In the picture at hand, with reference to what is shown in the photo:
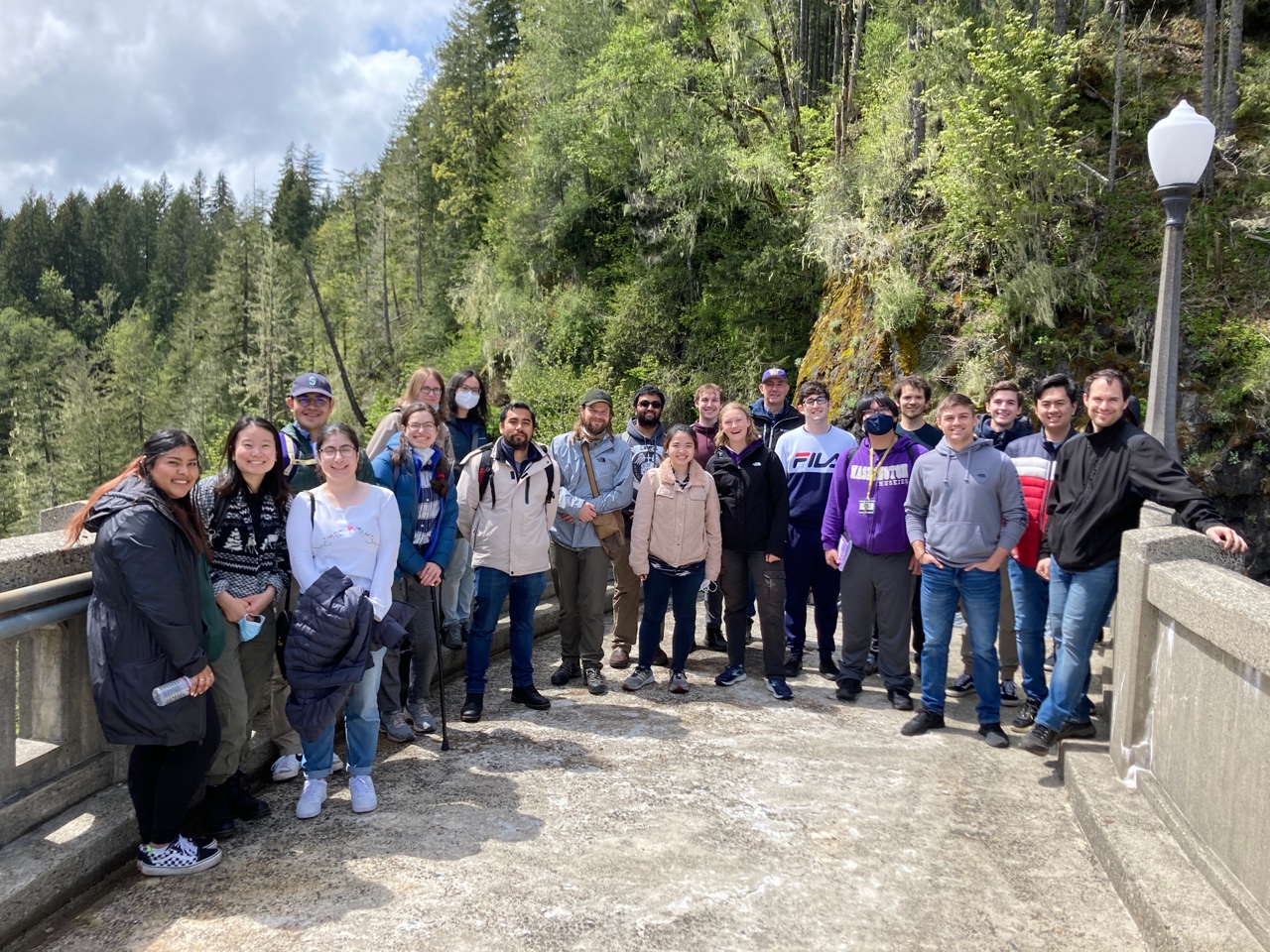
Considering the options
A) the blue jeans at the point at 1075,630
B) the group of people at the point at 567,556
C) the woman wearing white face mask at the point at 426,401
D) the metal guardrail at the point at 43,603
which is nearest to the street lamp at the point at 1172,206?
the group of people at the point at 567,556

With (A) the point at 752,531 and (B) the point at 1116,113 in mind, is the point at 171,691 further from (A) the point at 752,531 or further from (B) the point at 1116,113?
(B) the point at 1116,113

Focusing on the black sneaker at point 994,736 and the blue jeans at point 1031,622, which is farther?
the blue jeans at point 1031,622

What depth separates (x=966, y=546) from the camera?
4.71 meters

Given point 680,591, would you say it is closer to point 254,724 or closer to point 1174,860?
point 254,724

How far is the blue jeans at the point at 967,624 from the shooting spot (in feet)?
15.6

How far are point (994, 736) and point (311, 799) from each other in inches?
143

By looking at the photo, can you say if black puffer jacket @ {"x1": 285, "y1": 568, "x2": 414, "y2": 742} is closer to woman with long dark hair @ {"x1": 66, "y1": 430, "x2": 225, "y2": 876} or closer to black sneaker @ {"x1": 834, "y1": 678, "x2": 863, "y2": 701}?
woman with long dark hair @ {"x1": 66, "y1": 430, "x2": 225, "y2": 876}

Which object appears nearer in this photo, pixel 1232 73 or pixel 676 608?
pixel 676 608

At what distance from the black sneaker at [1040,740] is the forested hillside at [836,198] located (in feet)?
23.4

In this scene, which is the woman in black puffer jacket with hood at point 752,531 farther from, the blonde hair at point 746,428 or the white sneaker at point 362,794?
the white sneaker at point 362,794

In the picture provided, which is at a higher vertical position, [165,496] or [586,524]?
[165,496]

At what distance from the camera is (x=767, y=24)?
16.6 m

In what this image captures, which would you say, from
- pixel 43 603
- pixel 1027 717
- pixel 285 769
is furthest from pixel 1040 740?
pixel 43 603

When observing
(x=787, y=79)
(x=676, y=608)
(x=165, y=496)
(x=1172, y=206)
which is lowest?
(x=676, y=608)
